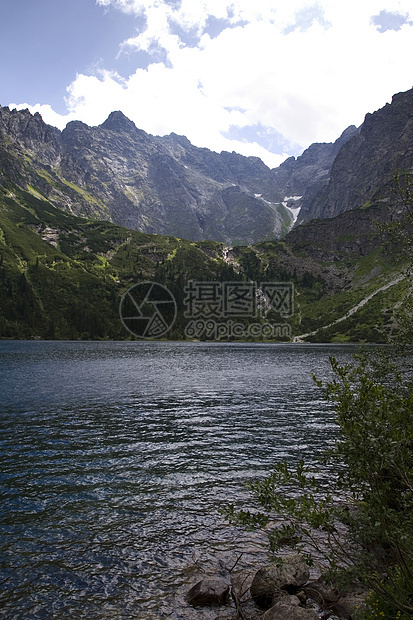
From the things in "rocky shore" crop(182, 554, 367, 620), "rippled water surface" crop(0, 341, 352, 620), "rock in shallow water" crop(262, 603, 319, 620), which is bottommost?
"rippled water surface" crop(0, 341, 352, 620)

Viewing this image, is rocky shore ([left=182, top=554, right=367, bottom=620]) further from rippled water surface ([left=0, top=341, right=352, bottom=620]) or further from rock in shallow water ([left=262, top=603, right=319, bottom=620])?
rippled water surface ([left=0, top=341, right=352, bottom=620])

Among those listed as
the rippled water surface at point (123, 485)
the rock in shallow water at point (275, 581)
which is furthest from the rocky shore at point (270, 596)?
the rippled water surface at point (123, 485)

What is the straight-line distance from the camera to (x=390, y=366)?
971 inches

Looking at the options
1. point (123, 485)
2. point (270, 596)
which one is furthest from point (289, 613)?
point (123, 485)

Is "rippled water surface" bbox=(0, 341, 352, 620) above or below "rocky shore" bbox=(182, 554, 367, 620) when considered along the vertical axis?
below

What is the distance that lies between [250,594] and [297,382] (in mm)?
67181

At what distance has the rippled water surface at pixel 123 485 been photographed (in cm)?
1443

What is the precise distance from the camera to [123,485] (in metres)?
24.2

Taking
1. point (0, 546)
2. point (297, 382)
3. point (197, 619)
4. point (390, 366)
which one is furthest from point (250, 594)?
point (297, 382)

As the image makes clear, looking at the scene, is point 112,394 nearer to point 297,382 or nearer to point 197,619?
A: point 297,382

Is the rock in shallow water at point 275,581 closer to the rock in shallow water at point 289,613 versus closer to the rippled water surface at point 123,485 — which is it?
the rock in shallow water at point 289,613

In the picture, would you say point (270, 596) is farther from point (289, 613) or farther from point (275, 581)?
point (289, 613)

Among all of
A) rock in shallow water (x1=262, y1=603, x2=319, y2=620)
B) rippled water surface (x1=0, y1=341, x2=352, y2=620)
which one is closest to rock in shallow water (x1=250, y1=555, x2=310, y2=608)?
rock in shallow water (x1=262, y1=603, x2=319, y2=620)

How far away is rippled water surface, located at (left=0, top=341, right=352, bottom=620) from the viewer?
1443 centimetres
